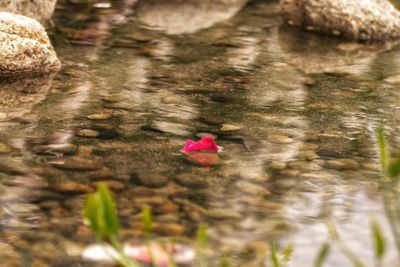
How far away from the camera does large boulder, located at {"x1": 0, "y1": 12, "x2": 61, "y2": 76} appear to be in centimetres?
443

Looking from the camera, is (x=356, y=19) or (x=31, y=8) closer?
(x=31, y=8)

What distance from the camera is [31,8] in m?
5.55

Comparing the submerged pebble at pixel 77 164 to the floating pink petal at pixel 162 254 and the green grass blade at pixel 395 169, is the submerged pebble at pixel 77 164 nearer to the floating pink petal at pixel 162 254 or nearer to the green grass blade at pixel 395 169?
the floating pink petal at pixel 162 254

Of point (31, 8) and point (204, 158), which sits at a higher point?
point (31, 8)

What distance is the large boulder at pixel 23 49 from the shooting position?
14.5 ft

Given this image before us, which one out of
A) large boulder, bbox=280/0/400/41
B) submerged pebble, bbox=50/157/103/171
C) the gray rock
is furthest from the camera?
large boulder, bbox=280/0/400/41

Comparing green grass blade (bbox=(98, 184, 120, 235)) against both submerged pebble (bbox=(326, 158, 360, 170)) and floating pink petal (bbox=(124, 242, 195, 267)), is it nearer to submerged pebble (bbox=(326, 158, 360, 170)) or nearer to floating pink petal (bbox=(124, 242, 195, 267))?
floating pink petal (bbox=(124, 242, 195, 267))

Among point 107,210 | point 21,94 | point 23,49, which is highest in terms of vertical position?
point 107,210

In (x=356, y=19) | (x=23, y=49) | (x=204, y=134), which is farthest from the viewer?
(x=356, y=19)

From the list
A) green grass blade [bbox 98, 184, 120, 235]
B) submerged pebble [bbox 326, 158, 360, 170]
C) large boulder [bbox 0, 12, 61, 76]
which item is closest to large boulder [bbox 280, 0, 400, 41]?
large boulder [bbox 0, 12, 61, 76]

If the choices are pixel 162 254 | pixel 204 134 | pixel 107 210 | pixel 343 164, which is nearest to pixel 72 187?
pixel 162 254

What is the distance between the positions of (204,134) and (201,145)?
0.30 m

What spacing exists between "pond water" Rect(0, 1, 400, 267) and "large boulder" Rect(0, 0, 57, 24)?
0.22 metres

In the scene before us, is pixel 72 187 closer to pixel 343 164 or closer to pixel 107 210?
pixel 343 164
